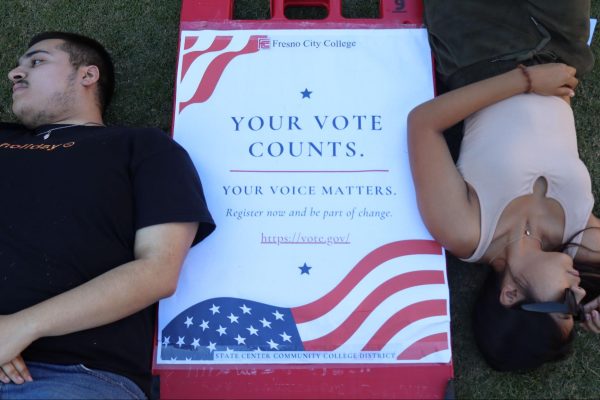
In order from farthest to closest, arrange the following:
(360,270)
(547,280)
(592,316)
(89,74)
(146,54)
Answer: (146,54) → (89,74) → (360,270) → (592,316) → (547,280)

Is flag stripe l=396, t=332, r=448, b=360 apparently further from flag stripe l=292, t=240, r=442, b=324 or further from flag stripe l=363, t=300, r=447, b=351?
flag stripe l=292, t=240, r=442, b=324

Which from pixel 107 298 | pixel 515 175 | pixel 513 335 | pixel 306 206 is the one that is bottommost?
pixel 513 335

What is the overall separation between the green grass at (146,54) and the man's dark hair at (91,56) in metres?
0.11

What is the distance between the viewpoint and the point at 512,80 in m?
1.79

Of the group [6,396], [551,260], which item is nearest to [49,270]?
[6,396]

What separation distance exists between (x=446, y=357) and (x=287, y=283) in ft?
1.73

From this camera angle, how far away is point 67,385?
1.49 meters

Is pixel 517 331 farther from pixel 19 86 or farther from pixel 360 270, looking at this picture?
pixel 19 86

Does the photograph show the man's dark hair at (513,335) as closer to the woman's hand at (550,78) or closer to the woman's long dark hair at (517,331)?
the woman's long dark hair at (517,331)

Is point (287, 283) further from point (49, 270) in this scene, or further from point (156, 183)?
point (49, 270)

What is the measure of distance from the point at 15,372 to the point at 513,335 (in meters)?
1.34

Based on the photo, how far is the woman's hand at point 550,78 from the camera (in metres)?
1.79

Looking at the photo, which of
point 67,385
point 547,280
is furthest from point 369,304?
point 67,385

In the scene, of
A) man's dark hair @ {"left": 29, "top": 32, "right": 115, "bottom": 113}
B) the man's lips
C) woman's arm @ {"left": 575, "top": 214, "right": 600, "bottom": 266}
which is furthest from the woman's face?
the man's lips
